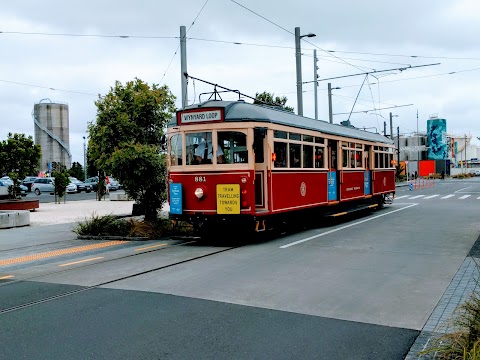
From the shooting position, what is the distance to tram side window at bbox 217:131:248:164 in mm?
12375

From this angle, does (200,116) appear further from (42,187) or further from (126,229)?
(42,187)

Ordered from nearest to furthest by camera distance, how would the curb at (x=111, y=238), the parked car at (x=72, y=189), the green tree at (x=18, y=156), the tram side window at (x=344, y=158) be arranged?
the curb at (x=111, y=238)
the tram side window at (x=344, y=158)
the green tree at (x=18, y=156)
the parked car at (x=72, y=189)

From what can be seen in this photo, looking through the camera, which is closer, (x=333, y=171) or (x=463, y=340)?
(x=463, y=340)

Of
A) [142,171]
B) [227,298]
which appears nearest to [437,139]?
[142,171]

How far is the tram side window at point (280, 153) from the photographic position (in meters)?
13.0

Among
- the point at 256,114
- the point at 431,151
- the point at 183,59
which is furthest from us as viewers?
the point at 431,151

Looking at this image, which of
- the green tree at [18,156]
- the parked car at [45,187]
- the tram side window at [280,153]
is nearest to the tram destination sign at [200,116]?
the tram side window at [280,153]

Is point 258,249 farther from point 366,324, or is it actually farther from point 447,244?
point 366,324

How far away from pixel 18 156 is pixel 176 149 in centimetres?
1335

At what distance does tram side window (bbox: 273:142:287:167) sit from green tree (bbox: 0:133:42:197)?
14.9 metres

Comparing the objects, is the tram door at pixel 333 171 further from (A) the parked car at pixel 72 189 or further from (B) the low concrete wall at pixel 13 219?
(A) the parked car at pixel 72 189

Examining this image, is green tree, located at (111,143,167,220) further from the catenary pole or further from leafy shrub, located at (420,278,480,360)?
leafy shrub, located at (420,278,480,360)

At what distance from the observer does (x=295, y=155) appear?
46.3 ft

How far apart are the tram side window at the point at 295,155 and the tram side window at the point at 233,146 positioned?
1968mm
